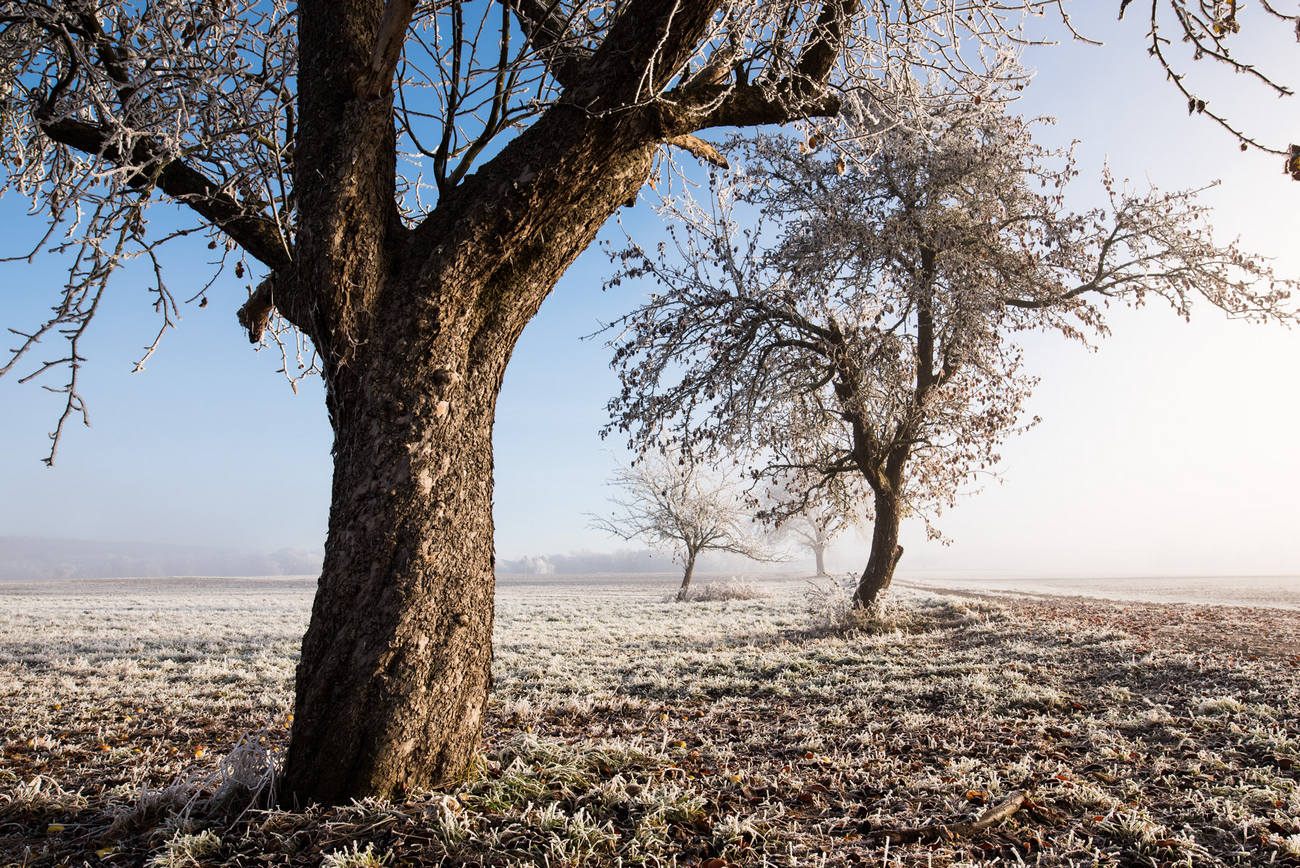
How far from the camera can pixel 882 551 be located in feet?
42.8

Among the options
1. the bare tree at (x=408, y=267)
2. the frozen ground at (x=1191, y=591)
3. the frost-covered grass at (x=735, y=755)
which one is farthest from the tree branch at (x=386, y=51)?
the frozen ground at (x=1191, y=591)

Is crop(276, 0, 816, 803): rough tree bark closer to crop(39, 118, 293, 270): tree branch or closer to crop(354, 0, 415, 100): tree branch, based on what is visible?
crop(354, 0, 415, 100): tree branch

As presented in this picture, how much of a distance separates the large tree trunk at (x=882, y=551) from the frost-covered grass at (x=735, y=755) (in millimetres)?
1547

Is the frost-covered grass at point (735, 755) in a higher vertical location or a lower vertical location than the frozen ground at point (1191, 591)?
higher

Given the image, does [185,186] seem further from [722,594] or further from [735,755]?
[722,594]

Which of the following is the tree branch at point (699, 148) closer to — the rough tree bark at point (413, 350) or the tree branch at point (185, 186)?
the rough tree bark at point (413, 350)

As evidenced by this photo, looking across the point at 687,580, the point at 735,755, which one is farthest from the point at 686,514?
the point at 735,755

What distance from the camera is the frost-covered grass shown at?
303cm

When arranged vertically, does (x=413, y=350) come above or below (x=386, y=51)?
below

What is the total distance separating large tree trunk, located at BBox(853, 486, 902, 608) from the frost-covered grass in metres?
1.55

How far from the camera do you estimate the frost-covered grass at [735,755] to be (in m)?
3.03

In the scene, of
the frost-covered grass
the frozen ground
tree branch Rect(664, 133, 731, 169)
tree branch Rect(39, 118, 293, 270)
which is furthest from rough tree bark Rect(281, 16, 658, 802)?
the frozen ground

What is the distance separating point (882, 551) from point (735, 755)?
9096 mm

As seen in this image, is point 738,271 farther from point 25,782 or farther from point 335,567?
point 25,782
